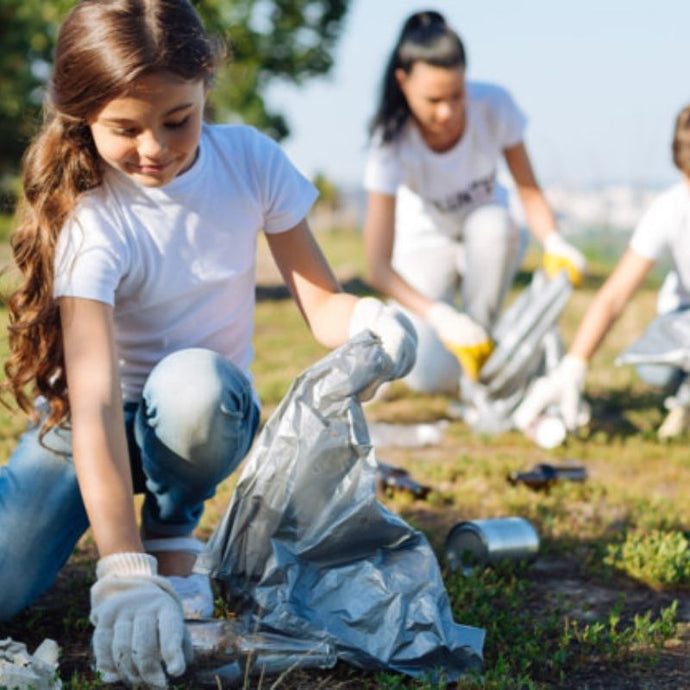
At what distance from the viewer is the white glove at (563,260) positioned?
166 inches

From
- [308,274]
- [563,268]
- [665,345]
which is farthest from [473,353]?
[308,274]

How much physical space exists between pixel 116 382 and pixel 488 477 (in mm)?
1758

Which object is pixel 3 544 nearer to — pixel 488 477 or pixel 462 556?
pixel 462 556

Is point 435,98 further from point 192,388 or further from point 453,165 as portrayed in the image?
point 192,388

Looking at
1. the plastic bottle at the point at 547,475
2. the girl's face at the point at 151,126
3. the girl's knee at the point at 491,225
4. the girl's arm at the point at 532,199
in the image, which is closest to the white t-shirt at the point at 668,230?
the girl's arm at the point at 532,199

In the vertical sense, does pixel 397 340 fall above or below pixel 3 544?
above

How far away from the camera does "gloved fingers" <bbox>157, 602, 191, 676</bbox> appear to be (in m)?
1.85

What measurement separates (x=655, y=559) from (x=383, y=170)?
7.00ft

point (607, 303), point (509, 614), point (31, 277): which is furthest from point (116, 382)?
point (607, 303)

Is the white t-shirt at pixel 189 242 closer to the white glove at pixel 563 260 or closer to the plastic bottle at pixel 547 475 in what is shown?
the plastic bottle at pixel 547 475

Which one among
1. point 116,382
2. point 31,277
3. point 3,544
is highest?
point 31,277

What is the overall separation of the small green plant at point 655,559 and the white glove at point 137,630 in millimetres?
1158

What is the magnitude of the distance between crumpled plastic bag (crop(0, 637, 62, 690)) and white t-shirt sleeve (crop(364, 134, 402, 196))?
2.68 metres

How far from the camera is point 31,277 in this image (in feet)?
7.11
